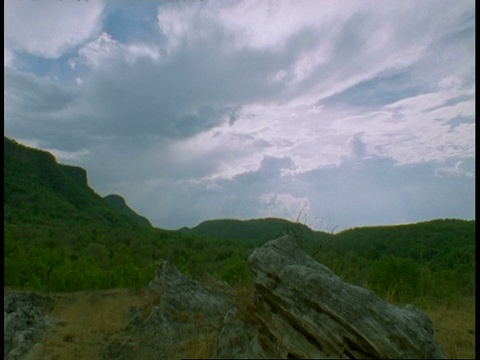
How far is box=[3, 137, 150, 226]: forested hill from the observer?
5766cm

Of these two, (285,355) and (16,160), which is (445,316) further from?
(16,160)

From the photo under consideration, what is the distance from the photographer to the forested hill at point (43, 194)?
57.7 m

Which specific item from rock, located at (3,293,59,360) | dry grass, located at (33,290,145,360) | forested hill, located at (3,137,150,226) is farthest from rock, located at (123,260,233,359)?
forested hill, located at (3,137,150,226)

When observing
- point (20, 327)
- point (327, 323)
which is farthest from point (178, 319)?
point (327, 323)

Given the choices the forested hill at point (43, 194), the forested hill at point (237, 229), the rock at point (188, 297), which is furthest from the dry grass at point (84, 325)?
the forested hill at point (237, 229)

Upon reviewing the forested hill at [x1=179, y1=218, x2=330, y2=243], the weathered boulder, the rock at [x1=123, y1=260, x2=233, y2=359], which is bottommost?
the rock at [x1=123, y1=260, x2=233, y2=359]

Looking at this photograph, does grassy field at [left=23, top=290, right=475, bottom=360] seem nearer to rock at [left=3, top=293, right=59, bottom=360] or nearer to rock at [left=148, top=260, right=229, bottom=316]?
rock at [left=3, top=293, right=59, bottom=360]

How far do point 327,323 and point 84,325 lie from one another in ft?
37.7

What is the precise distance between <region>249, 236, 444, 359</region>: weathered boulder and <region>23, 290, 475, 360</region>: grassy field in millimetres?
1164

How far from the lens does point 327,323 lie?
4.41 metres

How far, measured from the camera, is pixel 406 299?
13.2 m

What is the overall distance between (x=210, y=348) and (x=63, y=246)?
38.0m

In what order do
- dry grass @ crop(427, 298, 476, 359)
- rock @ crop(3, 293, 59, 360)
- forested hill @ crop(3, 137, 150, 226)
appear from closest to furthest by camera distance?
dry grass @ crop(427, 298, 476, 359) < rock @ crop(3, 293, 59, 360) < forested hill @ crop(3, 137, 150, 226)

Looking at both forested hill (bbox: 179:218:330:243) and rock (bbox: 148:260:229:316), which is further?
forested hill (bbox: 179:218:330:243)
